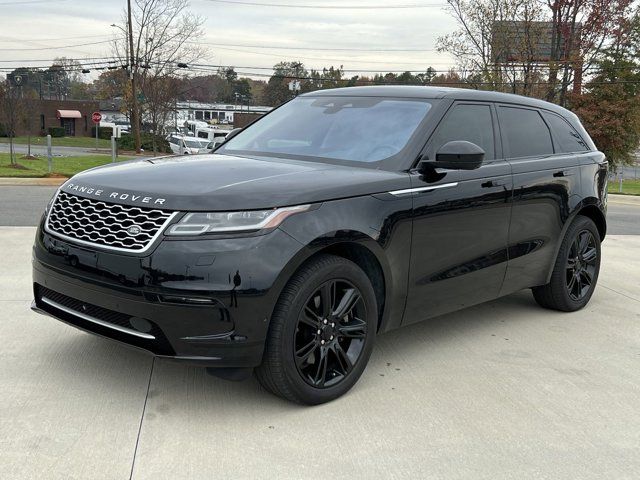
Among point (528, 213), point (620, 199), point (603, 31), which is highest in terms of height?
point (603, 31)

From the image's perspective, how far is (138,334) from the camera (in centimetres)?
329

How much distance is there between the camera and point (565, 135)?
222 inches

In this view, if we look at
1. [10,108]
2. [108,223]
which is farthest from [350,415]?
[10,108]

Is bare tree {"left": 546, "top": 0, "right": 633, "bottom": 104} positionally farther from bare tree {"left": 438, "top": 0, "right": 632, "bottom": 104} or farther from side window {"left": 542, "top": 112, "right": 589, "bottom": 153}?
side window {"left": 542, "top": 112, "right": 589, "bottom": 153}

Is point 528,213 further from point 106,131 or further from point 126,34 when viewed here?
point 106,131

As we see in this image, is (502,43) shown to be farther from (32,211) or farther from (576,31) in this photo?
(32,211)

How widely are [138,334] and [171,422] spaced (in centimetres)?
48

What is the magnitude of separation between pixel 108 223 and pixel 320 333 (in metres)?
1.24

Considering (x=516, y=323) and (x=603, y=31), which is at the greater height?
(x=603, y=31)

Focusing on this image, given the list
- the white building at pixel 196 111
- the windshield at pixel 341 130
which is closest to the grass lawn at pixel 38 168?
the windshield at pixel 341 130

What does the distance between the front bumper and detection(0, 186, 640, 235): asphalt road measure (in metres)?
6.84

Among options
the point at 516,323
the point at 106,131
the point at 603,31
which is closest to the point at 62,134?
the point at 106,131

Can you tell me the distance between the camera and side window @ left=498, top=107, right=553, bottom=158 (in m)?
4.98

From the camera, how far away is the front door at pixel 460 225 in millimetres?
4062
